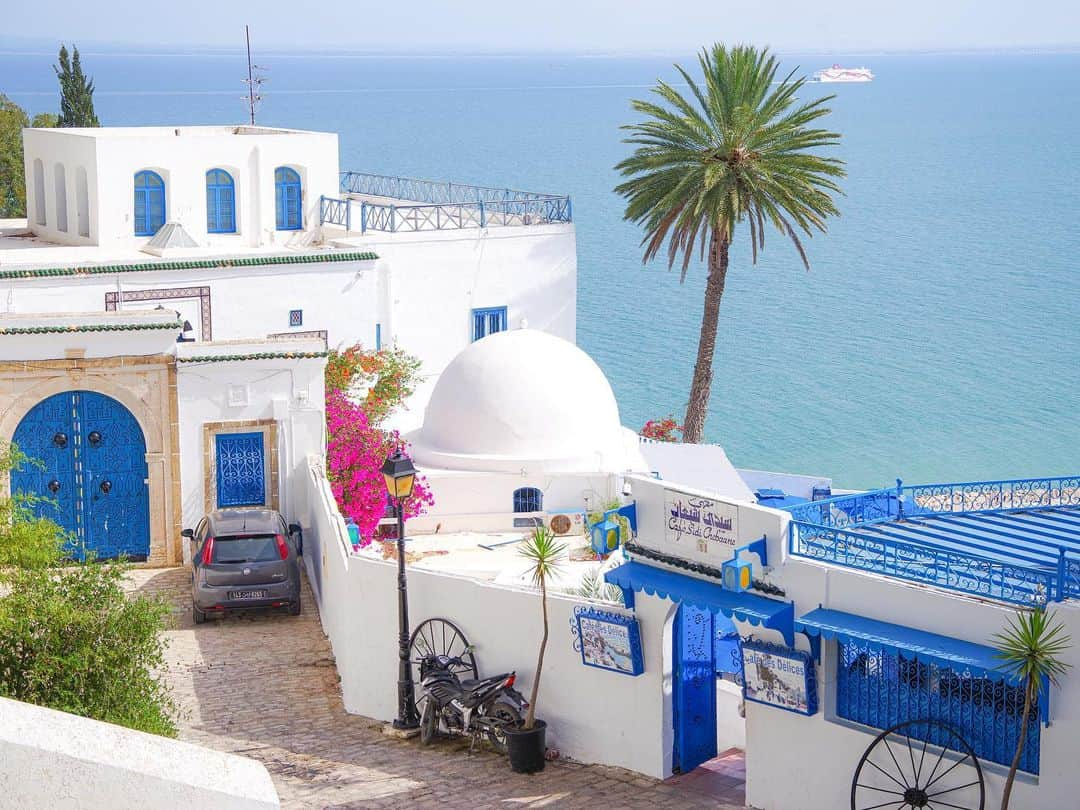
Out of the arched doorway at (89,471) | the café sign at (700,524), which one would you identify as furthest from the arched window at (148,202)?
the café sign at (700,524)

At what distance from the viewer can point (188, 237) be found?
104ft

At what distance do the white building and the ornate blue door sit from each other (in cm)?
866

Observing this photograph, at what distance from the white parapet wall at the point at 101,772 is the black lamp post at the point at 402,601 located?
9453 millimetres

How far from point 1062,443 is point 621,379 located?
22064mm

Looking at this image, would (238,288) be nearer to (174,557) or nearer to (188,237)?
(188,237)

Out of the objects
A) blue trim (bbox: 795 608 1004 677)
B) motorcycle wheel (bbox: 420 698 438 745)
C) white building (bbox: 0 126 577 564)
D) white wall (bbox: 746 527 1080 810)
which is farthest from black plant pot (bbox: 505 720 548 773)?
white building (bbox: 0 126 577 564)

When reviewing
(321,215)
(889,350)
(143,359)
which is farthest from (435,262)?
(889,350)

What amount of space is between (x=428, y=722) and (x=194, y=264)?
14.8 meters

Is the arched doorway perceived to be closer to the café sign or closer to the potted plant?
the potted plant

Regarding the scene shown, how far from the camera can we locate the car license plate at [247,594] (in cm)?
1938

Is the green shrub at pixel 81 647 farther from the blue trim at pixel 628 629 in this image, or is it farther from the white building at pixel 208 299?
the white building at pixel 208 299

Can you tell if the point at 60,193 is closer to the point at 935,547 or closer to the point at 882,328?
the point at 935,547

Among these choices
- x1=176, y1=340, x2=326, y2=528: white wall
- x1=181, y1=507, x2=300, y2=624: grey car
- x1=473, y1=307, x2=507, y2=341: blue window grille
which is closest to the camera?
x1=181, y1=507, x2=300, y2=624: grey car

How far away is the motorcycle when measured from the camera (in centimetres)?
1546
